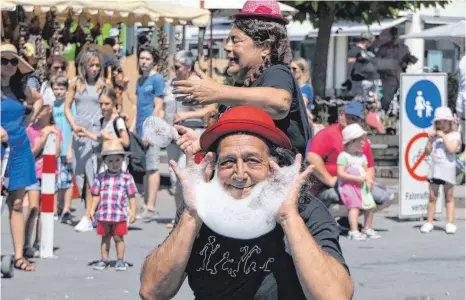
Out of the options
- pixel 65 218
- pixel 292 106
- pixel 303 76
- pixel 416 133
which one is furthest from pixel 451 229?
pixel 292 106

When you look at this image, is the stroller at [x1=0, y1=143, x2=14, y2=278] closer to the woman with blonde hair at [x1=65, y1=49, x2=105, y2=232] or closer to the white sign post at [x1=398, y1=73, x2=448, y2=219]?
the woman with blonde hair at [x1=65, y1=49, x2=105, y2=232]

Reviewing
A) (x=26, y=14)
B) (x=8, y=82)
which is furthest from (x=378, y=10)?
(x=8, y=82)

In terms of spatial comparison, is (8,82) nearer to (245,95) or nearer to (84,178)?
(84,178)

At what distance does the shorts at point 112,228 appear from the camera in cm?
968

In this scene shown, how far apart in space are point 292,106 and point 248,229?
3.55ft

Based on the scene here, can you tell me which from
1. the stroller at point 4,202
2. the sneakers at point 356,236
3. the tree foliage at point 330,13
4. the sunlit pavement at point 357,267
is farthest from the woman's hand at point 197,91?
the tree foliage at point 330,13

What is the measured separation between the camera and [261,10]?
4.65 metres

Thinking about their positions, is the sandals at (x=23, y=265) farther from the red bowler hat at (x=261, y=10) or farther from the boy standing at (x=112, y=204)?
the red bowler hat at (x=261, y=10)

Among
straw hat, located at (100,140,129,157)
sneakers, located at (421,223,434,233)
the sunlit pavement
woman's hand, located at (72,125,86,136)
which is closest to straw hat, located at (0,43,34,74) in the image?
straw hat, located at (100,140,129,157)

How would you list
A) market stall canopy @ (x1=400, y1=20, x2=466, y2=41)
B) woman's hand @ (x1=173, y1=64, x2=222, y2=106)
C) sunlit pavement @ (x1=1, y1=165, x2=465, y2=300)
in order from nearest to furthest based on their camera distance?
woman's hand @ (x1=173, y1=64, x2=222, y2=106) → sunlit pavement @ (x1=1, y1=165, x2=465, y2=300) → market stall canopy @ (x1=400, y1=20, x2=466, y2=41)

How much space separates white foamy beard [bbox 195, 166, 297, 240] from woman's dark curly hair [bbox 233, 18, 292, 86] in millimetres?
1023

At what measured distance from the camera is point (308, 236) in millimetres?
3598

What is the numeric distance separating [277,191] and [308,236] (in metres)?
0.16

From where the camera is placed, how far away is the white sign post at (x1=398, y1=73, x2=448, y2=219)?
13.6 m
